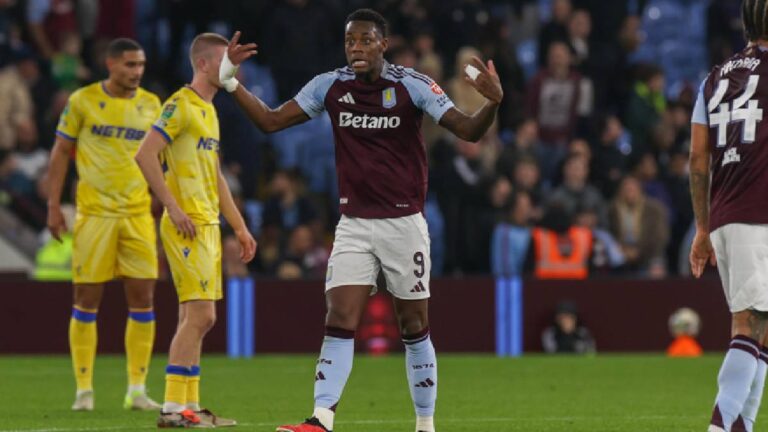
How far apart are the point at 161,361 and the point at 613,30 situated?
30.5 ft

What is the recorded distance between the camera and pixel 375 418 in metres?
12.0

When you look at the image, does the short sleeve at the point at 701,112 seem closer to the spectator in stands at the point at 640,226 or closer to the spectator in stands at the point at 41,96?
the spectator in stands at the point at 640,226

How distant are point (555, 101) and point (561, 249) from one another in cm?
297

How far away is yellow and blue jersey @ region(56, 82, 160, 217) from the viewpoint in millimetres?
12719

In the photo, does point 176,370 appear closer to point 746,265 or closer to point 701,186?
point 701,186

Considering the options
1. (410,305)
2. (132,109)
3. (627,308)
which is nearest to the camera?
(410,305)

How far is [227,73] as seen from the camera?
962 cm

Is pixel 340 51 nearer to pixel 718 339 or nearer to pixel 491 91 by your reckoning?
pixel 718 339

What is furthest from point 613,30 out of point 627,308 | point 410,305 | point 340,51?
point 410,305

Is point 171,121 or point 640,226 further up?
point 171,121

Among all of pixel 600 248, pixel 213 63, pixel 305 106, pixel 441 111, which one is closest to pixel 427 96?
pixel 441 111

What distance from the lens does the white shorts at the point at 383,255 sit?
31.5ft

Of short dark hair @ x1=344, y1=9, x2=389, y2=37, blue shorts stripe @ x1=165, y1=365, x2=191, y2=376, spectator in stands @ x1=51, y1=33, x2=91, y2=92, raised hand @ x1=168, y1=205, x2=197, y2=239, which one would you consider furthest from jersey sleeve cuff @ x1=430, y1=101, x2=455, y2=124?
spectator in stands @ x1=51, y1=33, x2=91, y2=92

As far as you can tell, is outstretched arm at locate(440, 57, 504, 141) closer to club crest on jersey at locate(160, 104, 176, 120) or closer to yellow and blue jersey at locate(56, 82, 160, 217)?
club crest on jersey at locate(160, 104, 176, 120)
